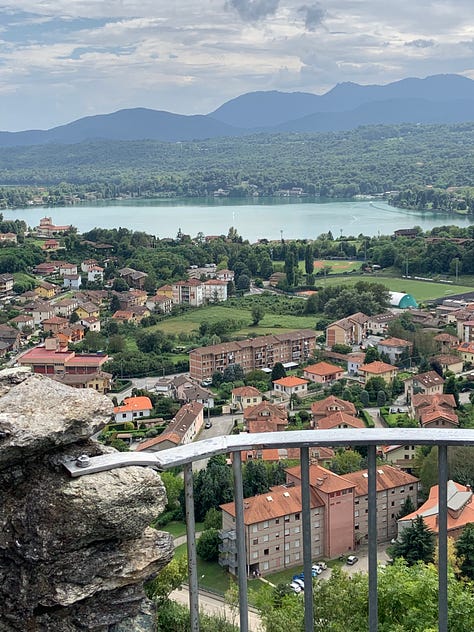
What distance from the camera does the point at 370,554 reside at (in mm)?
967

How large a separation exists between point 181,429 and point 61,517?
7904 mm

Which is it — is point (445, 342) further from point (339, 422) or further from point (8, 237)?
point (8, 237)

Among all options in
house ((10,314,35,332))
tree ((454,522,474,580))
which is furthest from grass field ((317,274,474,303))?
tree ((454,522,474,580))

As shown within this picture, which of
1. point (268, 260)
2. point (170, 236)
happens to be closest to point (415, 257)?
point (268, 260)

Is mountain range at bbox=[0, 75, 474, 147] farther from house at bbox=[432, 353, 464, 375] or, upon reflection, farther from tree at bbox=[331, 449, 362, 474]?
tree at bbox=[331, 449, 362, 474]

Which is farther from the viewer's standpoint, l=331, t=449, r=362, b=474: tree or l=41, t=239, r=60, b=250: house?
l=41, t=239, r=60, b=250: house

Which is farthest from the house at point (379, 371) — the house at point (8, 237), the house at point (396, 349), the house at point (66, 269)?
the house at point (8, 237)

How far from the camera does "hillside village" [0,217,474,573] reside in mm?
A: 5070

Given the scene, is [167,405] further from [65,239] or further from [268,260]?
[65,239]

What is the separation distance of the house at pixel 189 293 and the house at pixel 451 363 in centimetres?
709

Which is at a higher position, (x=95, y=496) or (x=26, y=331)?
(x=95, y=496)

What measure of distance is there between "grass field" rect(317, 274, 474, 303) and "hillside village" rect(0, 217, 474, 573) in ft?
1.57

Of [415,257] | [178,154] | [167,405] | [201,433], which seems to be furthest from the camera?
[178,154]

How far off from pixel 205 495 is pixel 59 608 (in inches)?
146
